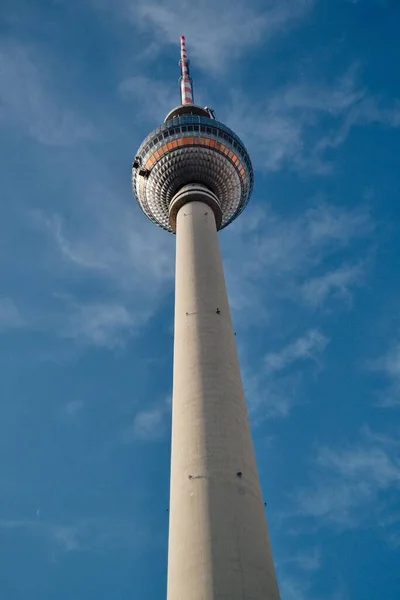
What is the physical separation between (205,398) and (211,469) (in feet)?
14.8

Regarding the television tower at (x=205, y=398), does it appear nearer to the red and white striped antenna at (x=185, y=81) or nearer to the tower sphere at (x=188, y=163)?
the tower sphere at (x=188, y=163)

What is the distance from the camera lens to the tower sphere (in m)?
52.6

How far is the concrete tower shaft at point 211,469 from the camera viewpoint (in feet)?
76.9

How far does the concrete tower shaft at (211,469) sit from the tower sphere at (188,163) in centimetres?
1576

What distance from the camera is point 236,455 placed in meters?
28.2

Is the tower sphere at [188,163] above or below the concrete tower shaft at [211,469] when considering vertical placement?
above

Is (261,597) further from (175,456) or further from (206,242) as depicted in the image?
(206,242)

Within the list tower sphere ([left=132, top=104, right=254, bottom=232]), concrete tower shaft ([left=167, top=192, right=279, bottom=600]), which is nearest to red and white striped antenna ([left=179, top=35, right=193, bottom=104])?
tower sphere ([left=132, top=104, right=254, bottom=232])

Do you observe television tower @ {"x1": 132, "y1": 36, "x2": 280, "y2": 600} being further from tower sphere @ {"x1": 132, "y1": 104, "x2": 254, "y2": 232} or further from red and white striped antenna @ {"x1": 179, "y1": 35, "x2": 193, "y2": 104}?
red and white striped antenna @ {"x1": 179, "y1": 35, "x2": 193, "y2": 104}

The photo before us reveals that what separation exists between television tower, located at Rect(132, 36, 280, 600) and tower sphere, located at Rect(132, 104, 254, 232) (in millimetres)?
99

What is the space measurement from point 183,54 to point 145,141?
24562mm

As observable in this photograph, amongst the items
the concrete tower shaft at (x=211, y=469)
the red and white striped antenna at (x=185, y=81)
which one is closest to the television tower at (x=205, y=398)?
the concrete tower shaft at (x=211, y=469)

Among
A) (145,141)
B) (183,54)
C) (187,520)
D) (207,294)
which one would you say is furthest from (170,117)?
(187,520)

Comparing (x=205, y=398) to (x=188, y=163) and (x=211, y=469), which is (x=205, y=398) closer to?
(x=211, y=469)
